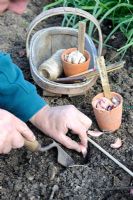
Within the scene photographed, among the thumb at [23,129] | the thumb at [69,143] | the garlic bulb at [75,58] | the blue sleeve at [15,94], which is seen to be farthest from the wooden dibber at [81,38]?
the thumb at [23,129]

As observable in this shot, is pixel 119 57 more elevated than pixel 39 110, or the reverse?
pixel 39 110

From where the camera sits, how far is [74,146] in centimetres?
180

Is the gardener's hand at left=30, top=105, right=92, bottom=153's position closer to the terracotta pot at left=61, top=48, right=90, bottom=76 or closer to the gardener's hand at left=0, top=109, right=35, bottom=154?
the gardener's hand at left=0, top=109, right=35, bottom=154

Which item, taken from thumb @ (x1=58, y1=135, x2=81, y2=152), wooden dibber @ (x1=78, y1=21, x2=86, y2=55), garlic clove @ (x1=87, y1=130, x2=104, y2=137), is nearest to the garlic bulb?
wooden dibber @ (x1=78, y1=21, x2=86, y2=55)

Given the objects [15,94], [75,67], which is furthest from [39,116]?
[75,67]

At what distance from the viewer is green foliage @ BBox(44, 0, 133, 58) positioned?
7.74 ft

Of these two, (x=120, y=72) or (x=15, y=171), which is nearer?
(x=15, y=171)

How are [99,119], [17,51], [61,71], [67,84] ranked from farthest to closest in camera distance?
[17,51] → [61,71] → [67,84] → [99,119]

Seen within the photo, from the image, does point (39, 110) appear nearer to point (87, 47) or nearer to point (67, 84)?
point (67, 84)

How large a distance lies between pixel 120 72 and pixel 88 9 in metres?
0.45

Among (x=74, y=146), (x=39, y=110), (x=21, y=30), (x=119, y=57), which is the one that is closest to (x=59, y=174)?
(x=74, y=146)

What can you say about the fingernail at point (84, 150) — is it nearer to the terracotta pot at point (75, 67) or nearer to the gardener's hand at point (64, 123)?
the gardener's hand at point (64, 123)

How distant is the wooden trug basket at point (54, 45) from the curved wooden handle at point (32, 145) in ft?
1.20

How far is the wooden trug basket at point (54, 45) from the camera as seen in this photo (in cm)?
205
